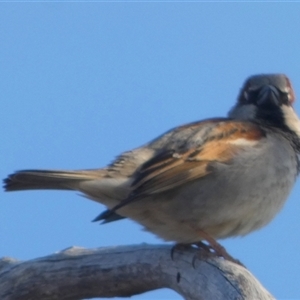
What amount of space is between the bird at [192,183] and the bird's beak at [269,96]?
1.81 ft

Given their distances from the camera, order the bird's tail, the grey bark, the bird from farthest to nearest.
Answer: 1. the bird's tail
2. the bird
3. the grey bark

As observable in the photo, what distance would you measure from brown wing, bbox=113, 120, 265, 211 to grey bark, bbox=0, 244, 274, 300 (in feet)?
1.27

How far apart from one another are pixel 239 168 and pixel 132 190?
73cm

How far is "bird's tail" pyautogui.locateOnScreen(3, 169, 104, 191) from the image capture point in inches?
204

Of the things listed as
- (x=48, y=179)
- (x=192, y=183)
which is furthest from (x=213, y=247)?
(x=48, y=179)

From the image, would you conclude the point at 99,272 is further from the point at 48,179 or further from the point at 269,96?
the point at 269,96

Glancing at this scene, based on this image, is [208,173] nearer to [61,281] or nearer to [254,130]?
[254,130]

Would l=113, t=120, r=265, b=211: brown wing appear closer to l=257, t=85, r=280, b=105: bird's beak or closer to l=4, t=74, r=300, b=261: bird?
l=4, t=74, r=300, b=261: bird

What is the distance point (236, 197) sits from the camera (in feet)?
16.5

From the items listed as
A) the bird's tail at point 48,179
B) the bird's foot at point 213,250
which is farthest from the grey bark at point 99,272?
the bird's tail at point 48,179

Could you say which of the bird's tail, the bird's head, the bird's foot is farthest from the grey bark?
the bird's head

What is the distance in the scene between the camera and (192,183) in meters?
5.14

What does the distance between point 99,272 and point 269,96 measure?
2157 mm

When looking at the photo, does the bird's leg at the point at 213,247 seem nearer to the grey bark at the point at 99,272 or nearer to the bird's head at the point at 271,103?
the grey bark at the point at 99,272
